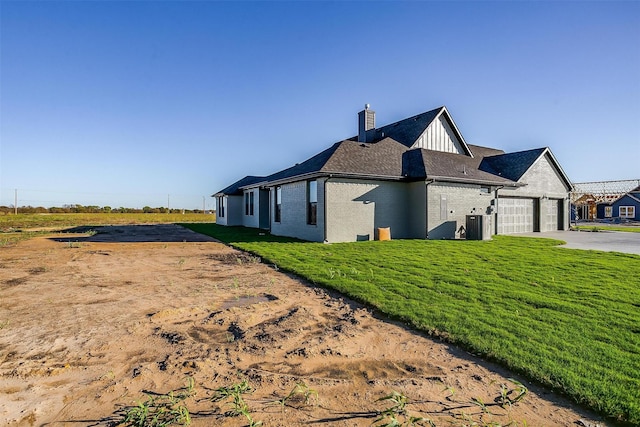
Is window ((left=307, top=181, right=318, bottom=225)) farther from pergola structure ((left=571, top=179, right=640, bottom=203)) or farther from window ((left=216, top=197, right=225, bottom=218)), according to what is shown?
pergola structure ((left=571, top=179, right=640, bottom=203))

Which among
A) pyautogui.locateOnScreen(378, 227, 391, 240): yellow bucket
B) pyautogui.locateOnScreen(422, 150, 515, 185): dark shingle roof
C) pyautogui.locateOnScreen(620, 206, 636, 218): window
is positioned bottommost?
pyautogui.locateOnScreen(378, 227, 391, 240): yellow bucket

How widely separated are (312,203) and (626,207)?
160 ft

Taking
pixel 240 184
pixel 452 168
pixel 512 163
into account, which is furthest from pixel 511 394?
pixel 240 184

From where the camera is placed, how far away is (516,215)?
68.1 ft

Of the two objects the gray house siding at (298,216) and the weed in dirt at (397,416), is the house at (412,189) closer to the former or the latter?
the gray house siding at (298,216)

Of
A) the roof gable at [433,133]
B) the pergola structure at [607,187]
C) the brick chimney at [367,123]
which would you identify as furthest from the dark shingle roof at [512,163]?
the pergola structure at [607,187]

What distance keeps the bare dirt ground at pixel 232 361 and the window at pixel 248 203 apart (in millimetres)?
18489

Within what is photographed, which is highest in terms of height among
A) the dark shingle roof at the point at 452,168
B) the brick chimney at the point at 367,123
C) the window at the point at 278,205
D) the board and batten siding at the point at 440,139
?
the brick chimney at the point at 367,123

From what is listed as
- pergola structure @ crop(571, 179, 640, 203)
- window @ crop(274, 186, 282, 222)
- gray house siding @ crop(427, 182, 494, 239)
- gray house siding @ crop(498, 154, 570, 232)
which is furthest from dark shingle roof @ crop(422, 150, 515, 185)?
pergola structure @ crop(571, 179, 640, 203)

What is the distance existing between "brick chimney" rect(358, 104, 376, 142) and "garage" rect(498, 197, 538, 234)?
9.76m

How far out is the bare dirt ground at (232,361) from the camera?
2.59 metres

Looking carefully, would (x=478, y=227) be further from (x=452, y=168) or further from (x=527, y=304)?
(x=527, y=304)

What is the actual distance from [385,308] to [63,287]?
691 centimetres

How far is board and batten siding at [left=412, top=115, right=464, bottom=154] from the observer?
19562mm
